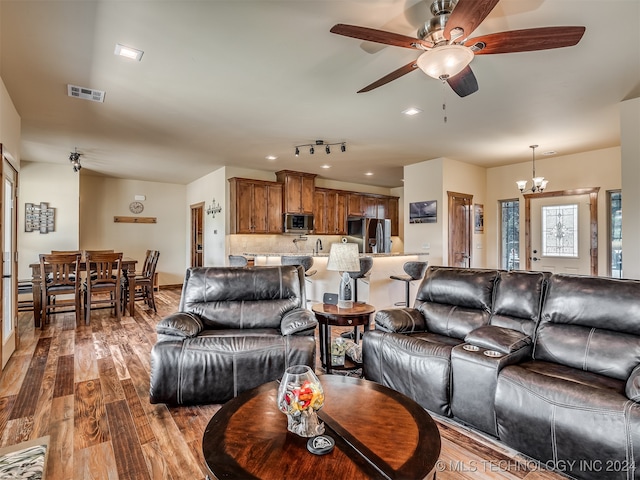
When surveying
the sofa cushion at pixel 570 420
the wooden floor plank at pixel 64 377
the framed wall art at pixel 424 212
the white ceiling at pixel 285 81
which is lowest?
the wooden floor plank at pixel 64 377

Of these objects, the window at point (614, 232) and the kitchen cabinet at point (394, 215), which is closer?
the window at point (614, 232)

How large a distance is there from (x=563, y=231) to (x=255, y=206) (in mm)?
5640

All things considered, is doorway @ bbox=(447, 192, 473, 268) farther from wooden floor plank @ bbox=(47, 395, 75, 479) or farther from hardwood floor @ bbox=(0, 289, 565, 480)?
wooden floor plank @ bbox=(47, 395, 75, 479)

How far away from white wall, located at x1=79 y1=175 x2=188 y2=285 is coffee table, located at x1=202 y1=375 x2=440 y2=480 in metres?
7.72

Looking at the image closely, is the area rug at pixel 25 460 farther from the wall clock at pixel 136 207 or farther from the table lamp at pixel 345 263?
the wall clock at pixel 136 207

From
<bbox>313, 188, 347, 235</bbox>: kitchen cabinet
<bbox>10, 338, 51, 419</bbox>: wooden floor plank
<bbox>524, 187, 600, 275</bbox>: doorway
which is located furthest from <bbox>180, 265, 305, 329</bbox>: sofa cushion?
<bbox>524, 187, 600, 275</bbox>: doorway

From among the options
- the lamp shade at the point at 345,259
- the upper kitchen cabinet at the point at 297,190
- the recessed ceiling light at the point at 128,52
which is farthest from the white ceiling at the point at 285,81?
the upper kitchen cabinet at the point at 297,190

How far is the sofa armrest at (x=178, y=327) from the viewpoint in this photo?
8.32 feet

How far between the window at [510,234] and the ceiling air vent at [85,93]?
682 centimetres

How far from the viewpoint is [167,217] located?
28.3ft

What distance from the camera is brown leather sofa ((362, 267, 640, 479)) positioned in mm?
1625

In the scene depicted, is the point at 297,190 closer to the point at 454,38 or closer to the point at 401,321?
the point at 401,321

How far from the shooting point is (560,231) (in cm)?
604

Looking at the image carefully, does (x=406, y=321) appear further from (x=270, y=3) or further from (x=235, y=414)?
(x=270, y=3)
